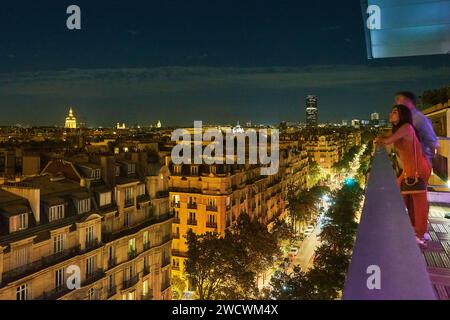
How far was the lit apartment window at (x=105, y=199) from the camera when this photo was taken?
47.2 feet

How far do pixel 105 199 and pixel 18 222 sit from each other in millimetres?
3832

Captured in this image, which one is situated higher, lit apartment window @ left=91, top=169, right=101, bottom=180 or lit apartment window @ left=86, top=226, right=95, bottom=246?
lit apartment window @ left=91, top=169, right=101, bottom=180

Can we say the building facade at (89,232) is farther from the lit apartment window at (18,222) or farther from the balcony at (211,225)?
the balcony at (211,225)

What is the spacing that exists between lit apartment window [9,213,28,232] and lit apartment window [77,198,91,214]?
2072mm

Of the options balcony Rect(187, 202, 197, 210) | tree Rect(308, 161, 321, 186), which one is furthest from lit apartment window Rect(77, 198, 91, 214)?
tree Rect(308, 161, 321, 186)

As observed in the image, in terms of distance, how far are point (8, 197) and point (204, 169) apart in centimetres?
1518

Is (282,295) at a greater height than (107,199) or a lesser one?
lesser

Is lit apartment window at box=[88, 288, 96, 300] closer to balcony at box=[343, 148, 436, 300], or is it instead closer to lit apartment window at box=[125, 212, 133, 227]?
lit apartment window at box=[125, 212, 133, 227]

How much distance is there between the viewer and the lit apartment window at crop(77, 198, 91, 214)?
13211 mm

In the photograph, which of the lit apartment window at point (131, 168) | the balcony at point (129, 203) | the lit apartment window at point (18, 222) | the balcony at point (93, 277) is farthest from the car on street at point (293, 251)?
the lit apartment window at point (18, 222)

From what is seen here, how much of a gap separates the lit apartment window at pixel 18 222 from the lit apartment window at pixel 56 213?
820mm
